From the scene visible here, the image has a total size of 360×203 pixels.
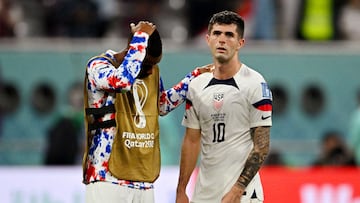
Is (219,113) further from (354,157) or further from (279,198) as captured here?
(354,157)

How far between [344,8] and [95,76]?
9.15 m

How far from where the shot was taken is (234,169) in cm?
1052

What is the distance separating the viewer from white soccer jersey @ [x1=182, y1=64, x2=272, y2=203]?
34.2ft

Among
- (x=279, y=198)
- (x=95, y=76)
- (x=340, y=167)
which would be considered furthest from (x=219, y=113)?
(x=340, y=167)

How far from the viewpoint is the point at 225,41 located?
1038cm

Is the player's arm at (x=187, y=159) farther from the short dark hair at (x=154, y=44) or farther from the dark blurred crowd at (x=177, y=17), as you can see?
the dark blurred crowd at (x=177, y=17)

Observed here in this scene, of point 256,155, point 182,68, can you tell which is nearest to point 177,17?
point 182,68

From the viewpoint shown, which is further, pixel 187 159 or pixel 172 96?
pixel 172 96

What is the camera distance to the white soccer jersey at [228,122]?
10430 mm

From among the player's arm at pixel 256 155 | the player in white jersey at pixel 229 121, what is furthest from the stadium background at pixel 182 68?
the player's arm at pixel 256 155

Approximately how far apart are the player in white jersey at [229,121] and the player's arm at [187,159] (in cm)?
1

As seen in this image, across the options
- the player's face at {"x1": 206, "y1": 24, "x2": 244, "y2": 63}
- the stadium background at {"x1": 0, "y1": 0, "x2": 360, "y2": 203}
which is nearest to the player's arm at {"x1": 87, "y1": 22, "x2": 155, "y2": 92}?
the player's face at {"x1": 206, "y1": 24, "x2": 244, "y2": 63}

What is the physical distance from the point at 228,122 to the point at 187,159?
494mm

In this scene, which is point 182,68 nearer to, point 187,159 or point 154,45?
point 187,159
